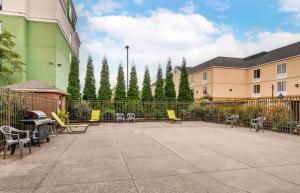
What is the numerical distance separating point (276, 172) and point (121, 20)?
61.2ft

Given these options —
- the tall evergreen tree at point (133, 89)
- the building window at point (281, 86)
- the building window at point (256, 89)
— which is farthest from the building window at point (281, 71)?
the tall evergreen tree at point (133, 89)

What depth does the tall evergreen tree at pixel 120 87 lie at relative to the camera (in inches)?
961

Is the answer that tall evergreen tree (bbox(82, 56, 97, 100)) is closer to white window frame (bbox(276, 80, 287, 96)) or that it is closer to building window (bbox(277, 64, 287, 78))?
white window frame (bbox(276, 80, 287, 96))

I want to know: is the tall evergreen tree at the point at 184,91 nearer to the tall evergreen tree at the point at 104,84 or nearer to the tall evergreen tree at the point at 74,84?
the tall evergreen tree at the point at 104,84

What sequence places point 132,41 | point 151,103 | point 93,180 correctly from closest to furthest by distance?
point 93,180 < point 151,103 < point 132,41

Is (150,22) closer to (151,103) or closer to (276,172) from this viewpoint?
(151,103)

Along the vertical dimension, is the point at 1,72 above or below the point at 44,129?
above

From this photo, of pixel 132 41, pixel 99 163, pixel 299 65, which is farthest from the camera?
pixel 299 65

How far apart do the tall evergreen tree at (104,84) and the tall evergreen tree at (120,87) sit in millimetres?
858

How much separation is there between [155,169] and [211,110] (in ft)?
52.5

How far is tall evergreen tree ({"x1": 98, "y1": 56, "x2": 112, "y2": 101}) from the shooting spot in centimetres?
2367

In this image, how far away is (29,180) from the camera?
4.95 m

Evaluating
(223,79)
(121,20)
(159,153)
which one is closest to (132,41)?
(121,20)

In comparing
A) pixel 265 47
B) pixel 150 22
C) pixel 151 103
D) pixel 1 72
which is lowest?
pixel 151 103
